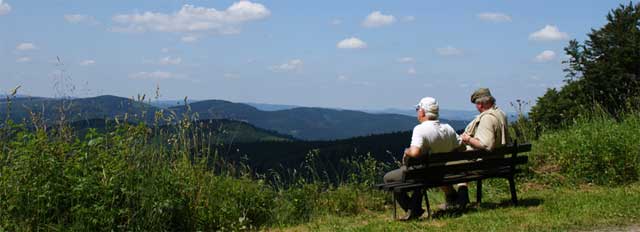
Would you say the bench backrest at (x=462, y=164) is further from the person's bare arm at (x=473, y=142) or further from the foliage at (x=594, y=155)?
the foliage at (x=594, y=155)

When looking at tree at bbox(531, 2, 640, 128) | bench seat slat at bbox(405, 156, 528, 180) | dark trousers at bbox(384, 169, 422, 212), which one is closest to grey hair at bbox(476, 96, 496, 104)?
bench seat slat at bbox(405, 156, 528, 180)

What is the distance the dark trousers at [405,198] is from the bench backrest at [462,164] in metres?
0.26

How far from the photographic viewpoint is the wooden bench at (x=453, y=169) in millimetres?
7270

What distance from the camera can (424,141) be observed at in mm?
7309

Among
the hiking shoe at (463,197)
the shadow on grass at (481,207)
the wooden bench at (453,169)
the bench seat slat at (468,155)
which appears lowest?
the shadow on grass at (481,207)

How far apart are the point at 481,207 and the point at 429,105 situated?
1.53m

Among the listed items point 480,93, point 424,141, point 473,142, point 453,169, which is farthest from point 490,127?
point 424,141

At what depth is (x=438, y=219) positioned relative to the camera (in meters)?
7.43

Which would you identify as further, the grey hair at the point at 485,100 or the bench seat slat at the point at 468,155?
the grey hair at the point at 485,100

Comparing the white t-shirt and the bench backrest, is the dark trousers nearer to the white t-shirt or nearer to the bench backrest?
the bench backrest

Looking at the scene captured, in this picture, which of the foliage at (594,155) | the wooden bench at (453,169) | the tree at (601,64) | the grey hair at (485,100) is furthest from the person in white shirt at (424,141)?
the tree at (601,64)

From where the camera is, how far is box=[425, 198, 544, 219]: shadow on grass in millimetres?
7668

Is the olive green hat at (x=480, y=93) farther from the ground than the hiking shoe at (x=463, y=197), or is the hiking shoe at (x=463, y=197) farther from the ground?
the olive green hat at (x=480, y=93)

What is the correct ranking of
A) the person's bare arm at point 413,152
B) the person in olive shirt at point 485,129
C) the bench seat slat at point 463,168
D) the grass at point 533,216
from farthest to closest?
the person in olive shirt at point 485,129 → the bench seat slat at point 463,168 → the person's bare arm at point 413,152 → the grass at point 533,216
